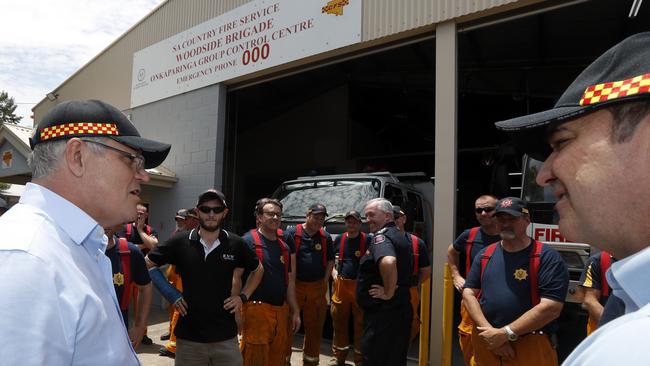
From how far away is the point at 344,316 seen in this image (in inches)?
242

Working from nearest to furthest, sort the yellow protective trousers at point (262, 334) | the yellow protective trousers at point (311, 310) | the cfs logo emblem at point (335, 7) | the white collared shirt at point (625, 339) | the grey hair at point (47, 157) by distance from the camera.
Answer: the white collared shirt at point (625, 339), the grey hair at point (47, 157), the yellow protective trousers at point (262, 334), the yellow protective trousers at point (311, 310), the cfs logo emblem at point (335, 7)

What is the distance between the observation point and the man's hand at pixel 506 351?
360 cm

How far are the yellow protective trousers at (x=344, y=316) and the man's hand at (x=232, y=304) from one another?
2503 millimetres

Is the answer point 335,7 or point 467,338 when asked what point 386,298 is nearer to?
point 467,338

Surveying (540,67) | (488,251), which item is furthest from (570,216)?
(540,67)

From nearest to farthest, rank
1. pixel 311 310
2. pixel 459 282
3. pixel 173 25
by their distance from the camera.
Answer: pixel 459 282 < pixel 311 310 < pixel 173 25

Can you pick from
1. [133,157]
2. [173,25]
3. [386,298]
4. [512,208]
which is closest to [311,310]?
[386,298]

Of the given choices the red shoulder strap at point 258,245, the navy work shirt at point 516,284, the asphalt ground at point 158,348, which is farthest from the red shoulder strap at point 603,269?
the red shoulder strap at point 258,245

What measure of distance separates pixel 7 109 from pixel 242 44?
51211 mm

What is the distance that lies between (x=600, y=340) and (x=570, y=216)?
0.51 m

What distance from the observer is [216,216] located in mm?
4008

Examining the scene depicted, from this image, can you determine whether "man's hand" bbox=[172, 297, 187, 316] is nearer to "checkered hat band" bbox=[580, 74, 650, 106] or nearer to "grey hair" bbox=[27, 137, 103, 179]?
"grey hair" bbox=[27, 137, 103, 179]

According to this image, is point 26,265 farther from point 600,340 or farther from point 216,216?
point 216,216

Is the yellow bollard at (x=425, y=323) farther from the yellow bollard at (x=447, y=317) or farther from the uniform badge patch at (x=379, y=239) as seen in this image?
the uniform badge patch at (x=379, y=239)
